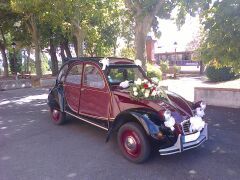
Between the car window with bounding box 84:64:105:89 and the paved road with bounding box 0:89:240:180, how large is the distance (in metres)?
1.20

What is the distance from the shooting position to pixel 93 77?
6.25 meters

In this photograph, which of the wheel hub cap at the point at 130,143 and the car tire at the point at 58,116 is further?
the car tire at the point at 58,116

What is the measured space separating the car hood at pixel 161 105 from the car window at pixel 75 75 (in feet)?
4.52

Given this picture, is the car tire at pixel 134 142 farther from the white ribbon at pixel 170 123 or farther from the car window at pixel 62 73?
the car window at pixel 62 73

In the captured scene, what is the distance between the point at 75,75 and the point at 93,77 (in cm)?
89

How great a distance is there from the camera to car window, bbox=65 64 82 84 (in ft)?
22.1

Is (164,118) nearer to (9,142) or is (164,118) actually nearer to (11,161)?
(11,161)

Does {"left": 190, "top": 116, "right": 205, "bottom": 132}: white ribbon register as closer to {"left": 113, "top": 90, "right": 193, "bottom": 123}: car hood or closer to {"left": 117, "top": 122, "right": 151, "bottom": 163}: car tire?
{"left": 113, "top": 90, "right": 193, "bottom": 123}: car hood

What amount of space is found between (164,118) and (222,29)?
397cm

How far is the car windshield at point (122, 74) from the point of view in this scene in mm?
6093

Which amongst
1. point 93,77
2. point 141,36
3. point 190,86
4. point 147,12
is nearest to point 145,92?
point 93,77

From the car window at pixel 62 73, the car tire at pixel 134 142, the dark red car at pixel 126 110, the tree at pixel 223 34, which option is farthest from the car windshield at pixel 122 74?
the tree at pixel 223 34

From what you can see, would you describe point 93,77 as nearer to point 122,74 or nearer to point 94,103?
point 94,103

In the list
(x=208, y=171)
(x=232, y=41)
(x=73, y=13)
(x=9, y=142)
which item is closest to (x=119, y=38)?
(x=73, y=13)
